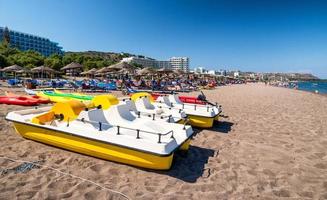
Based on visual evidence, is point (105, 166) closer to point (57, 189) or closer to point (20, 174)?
point (57, 189)

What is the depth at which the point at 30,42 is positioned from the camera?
130875mm

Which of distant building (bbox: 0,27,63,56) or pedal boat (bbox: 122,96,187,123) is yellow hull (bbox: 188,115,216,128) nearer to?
pedal boat (bbox: 122,96,187,123)

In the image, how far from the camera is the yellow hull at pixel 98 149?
4.64 metres

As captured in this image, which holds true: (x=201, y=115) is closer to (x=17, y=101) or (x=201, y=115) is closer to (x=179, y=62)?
(x=17, y=101)

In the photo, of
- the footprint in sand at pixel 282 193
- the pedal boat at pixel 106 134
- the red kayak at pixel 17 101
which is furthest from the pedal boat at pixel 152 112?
the red kayak at pixel 17 101

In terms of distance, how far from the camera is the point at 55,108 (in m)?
6.18

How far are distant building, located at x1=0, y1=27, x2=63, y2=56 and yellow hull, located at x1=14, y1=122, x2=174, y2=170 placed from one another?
430 feet

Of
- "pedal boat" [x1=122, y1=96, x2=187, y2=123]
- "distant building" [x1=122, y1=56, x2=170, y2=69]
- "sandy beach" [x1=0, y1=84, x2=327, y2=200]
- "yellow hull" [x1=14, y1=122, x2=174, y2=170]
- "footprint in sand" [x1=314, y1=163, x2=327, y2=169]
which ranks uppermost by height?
"distant building" [x1=122, y1=56, x2=170, y2=69]

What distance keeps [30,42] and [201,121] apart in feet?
485

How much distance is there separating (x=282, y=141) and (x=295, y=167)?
2.25 m

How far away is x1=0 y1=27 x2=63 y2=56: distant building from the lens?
121250 millimetres

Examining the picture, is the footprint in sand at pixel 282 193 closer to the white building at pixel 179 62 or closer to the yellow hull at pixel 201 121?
the yellow hull at pixel 201 121

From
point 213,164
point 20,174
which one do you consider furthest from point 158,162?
point 20,174

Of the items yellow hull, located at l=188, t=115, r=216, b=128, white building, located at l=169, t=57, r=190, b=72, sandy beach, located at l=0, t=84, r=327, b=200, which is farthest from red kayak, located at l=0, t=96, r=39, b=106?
white building, located at l=169, t=57, r=190, b=72
